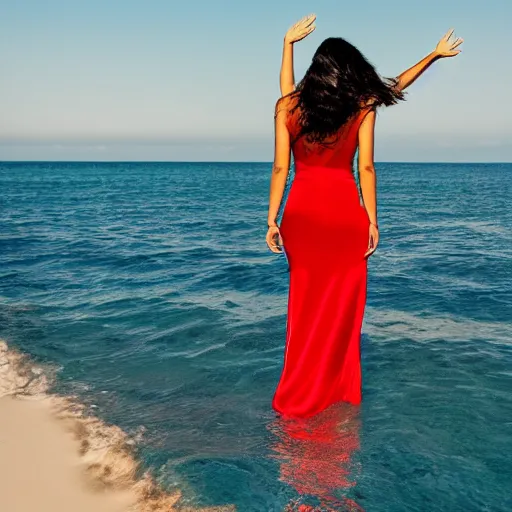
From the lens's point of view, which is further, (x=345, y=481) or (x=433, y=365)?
(x=433, y=365)

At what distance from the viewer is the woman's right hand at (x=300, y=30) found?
182 inches

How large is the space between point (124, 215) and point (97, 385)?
2004 cm

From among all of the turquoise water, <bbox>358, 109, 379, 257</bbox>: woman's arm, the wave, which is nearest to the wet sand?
the wave

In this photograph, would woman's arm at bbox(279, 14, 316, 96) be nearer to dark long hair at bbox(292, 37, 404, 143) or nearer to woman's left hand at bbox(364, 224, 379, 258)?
dark long hair at bbox(292, 37, 404, 143)

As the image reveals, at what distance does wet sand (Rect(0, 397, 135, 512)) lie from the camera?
3.91 m

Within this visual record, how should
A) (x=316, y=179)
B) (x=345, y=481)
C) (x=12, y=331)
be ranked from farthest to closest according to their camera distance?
(x=12, y=331)
(x=316, y=179)
(x=345, y=481)

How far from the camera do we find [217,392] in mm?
5953

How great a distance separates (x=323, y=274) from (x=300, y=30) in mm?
1883

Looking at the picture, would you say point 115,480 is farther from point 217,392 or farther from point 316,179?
point 316,179

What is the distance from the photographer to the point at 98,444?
4785 mm

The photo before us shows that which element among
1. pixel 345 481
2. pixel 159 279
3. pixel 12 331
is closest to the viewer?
pixel 345 481

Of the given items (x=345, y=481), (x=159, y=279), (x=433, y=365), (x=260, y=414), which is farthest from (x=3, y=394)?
(x=159, y=279)

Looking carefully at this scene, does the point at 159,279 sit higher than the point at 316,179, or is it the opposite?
the point at 316,179

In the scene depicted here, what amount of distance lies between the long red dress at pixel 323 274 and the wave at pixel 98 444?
1338 mm
